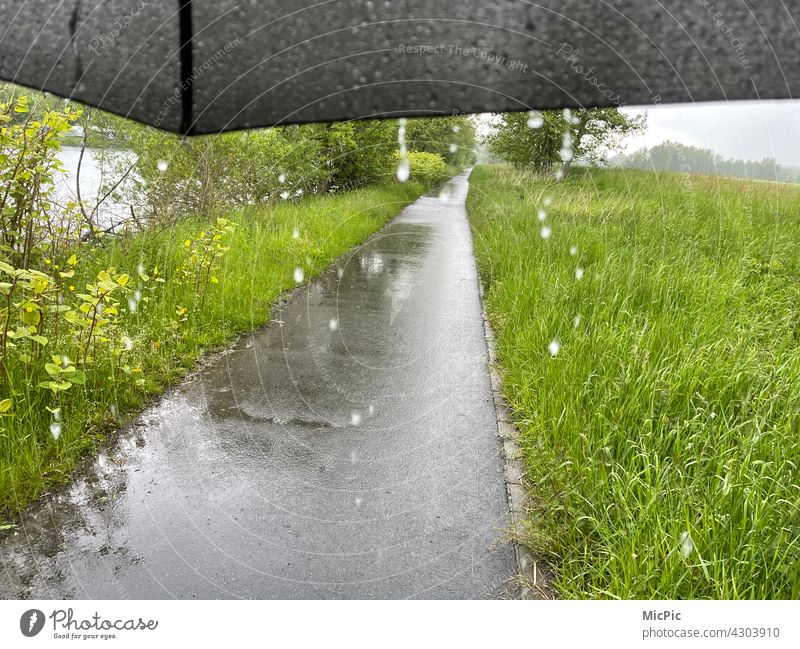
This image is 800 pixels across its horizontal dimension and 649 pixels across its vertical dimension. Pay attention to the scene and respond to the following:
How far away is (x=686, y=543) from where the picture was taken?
5.17 feet

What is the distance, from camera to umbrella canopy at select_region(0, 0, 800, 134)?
1214 mm

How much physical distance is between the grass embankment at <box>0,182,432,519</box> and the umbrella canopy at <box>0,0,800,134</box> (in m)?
1.35

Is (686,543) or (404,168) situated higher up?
(404,168)

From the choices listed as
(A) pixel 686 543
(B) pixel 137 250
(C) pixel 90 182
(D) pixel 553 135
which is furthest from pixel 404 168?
(A) pixel 686 543

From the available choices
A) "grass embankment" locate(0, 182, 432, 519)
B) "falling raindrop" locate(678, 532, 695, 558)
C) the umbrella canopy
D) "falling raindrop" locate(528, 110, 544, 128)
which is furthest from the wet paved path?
"falling raindrop" locate(528, 110, 544, 128)

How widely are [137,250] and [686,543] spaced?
4132mm

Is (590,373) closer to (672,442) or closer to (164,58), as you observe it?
(672,442)

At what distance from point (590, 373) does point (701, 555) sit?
1.15 meters
